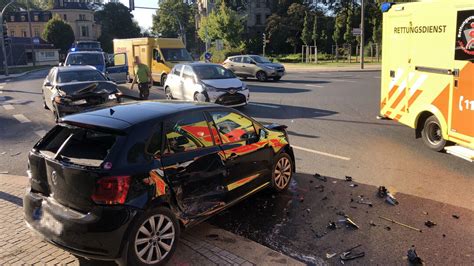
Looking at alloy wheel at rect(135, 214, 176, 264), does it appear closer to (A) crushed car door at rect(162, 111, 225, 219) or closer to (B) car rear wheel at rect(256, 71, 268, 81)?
(A) crushed car door at rect(162, 111, 225, 219)

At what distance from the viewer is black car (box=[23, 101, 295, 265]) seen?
3871mm

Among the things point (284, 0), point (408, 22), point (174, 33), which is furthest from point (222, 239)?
point (174, 33)

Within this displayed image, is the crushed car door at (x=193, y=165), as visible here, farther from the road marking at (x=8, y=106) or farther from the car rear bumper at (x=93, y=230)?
the road marking at (x=8, y=106)

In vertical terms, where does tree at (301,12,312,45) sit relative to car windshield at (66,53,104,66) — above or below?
above

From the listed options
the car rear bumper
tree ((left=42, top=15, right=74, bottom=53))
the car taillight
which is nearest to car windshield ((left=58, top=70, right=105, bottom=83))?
the car rear bumper

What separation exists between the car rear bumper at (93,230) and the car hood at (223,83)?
10.3m

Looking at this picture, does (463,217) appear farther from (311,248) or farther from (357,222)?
(311,248)

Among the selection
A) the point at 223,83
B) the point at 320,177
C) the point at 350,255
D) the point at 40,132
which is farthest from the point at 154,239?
the point at 223,83

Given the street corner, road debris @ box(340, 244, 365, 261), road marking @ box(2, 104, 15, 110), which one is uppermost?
road marking @ box(2, 104, 15, 110)

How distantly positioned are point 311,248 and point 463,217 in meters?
2.13

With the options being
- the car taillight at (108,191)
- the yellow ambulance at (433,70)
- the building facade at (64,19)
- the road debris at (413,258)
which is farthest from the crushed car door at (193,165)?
the building facade at (64,19)

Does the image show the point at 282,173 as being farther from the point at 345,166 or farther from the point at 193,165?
the point at 193,165

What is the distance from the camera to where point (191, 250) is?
179 inches

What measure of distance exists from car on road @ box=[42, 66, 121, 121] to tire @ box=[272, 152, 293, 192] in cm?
716
